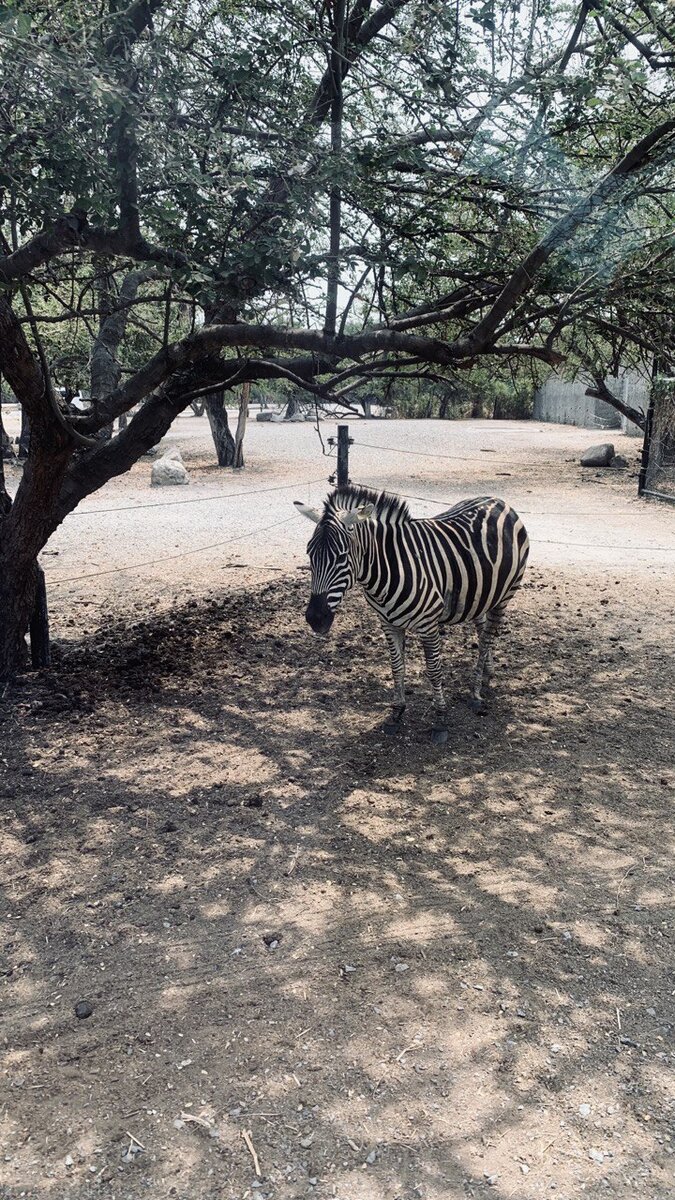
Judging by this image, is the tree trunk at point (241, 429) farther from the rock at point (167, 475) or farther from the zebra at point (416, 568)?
the zebra at point (416, 568)

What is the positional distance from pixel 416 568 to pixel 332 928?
2446 mm

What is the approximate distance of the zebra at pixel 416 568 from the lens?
4953 mm

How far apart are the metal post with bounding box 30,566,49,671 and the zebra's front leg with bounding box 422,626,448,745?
9.45 ft

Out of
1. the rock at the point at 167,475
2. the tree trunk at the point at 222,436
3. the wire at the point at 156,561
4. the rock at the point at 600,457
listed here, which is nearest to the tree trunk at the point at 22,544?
the wire at the point at 156,561

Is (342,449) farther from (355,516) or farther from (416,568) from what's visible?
(355,516)

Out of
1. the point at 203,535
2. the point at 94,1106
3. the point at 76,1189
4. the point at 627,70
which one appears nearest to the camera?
the point at 76,1189

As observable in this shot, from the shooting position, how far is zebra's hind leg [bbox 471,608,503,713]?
5777 millimetres

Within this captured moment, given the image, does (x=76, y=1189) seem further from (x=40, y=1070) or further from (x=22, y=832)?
(x=22, y=832)

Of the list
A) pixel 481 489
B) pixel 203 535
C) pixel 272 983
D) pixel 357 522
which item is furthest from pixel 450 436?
pixel 272 983

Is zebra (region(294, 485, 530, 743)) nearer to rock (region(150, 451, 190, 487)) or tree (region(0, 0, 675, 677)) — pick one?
tree (region(0, 0, 675, 677))

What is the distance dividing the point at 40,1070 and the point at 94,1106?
267 mm

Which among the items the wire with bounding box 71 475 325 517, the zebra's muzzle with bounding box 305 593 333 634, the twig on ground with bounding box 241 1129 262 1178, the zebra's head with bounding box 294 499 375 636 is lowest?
the twig on ground with bounding box 241 1129 262 1178

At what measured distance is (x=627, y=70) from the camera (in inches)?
158

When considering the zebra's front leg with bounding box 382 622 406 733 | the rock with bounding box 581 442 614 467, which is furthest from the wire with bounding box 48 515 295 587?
the rock with bounding box 581 442 614 467
